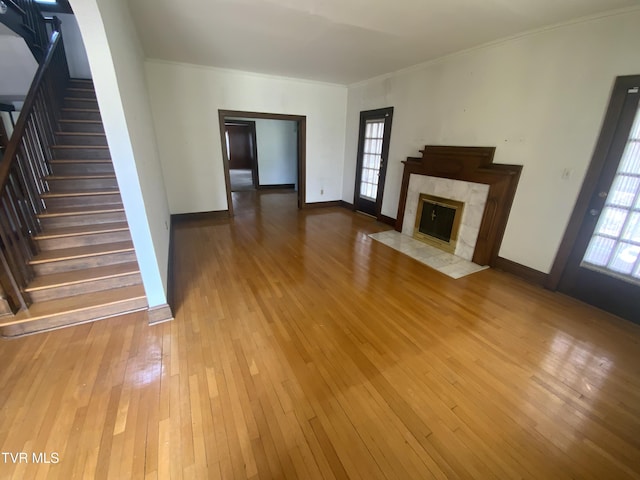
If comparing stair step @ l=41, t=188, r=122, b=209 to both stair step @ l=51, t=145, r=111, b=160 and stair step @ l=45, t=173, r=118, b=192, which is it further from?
stair step @ l=51, t=145, r=111, b=160

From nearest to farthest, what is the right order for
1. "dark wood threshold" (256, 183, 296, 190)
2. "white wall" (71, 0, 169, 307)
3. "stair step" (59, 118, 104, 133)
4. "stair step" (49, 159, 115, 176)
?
"white wall" (71, 0, 169, 307), "stair step" (49, 159, 115, 176), "stair step" (59, 118, 104, 133), "dark wood threshold" (256, 183, 296, 190)

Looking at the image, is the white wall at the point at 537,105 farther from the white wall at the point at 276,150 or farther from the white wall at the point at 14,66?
the white wall at the point at 14,66

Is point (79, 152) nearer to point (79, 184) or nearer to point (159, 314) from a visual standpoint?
point (79, 184)

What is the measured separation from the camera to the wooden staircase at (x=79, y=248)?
2.11 m

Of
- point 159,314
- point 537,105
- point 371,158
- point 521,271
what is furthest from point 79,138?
point 521,271

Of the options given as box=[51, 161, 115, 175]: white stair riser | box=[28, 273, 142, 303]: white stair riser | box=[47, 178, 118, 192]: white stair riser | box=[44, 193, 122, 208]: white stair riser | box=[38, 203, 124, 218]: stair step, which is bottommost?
box=[28, 273, 142, 303]: white stair riser

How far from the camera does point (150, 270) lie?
205 cm

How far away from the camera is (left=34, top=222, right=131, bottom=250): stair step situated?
2426mm

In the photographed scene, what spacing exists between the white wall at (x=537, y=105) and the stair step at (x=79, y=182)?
172 inches

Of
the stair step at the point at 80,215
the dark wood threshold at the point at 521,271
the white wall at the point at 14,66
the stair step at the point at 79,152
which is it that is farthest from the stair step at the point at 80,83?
the dark wood threshold at the point at 521,271

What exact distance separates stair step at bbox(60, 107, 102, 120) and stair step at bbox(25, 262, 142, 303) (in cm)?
252

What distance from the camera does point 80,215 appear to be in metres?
2.66

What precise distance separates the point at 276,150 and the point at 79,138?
4.93 meters

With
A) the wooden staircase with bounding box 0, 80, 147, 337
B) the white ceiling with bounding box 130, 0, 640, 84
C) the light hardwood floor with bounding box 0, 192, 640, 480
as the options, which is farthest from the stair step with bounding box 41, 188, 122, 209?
the white ceiling with bounding box 130, 0, 640, 84
